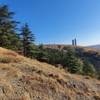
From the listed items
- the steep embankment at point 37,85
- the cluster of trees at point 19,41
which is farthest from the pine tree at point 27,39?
the steep embankment at point 37,85

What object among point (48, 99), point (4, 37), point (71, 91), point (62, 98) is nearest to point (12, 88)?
point (48, 99)

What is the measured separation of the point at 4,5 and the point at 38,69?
92.9 feet

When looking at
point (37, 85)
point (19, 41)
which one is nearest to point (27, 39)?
point (19, 41)

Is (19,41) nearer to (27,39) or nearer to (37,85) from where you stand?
(27,39)

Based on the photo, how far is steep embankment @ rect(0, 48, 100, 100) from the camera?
43.4ft

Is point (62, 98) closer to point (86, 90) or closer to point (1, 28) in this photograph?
point (86, 90)

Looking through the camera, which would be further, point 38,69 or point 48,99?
point 38,69

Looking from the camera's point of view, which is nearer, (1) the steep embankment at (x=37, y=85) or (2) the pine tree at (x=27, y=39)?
(1) the steep embankment at (x=37, y=85)

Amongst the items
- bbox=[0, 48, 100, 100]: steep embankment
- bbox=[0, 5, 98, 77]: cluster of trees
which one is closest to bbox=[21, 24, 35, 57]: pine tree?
bbox=[0, 5, 98, 77]: cluster of trees

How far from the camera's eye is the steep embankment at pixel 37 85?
13.2 metres

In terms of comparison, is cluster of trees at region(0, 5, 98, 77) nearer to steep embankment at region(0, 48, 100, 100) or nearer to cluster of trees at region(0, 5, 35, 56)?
cluster of trees at region(0, 5, 35, 56)

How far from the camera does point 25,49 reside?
48250 millimetres

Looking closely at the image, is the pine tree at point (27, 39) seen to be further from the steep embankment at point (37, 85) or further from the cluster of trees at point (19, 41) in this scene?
the steep embankment at point (37, 85)

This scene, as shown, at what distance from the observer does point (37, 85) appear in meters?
14.7
